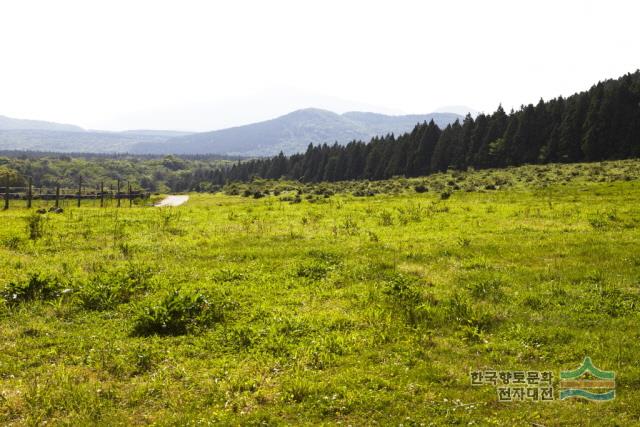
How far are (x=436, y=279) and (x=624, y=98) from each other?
88.4 m

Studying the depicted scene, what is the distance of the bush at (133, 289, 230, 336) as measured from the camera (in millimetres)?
10047

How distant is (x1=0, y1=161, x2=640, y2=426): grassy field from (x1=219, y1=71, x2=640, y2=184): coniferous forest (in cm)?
7227

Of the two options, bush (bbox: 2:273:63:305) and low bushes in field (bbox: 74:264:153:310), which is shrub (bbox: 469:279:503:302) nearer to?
low bushes in field (bbox: 74:264:153:310)

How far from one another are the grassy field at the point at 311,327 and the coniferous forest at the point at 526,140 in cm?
7227

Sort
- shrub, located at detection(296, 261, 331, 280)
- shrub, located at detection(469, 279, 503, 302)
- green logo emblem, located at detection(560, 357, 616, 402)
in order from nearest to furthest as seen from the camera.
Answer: green logo emblem, located at detection(560, 357, 616, 402) < shrub, located at detection(469, 279, 503, 302) < shrub, located at detection(296, 261, 331, 280)

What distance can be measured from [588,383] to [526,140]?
90.6 metres

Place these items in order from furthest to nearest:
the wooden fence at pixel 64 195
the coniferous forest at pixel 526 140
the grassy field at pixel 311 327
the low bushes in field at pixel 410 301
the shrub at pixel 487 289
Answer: the coniferous forest at pixel 526 140, the wooden fence at pixel 64 195, the shrub at pixel 487 289, the low bushes in field at pixel 410 301, the grassy field at pixel 311 327

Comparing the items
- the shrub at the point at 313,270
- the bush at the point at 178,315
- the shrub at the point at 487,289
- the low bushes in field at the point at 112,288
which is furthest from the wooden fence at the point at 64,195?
the shrub at the point at 487,289

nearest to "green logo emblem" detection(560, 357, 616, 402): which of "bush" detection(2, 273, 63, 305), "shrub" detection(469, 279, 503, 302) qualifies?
"shrub" detection(469, 279, 503, 302)

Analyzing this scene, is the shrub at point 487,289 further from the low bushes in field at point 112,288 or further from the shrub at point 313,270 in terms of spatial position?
the low bushes in field at point 112,288

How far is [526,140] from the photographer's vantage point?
291ft

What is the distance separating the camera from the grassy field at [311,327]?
283 inches

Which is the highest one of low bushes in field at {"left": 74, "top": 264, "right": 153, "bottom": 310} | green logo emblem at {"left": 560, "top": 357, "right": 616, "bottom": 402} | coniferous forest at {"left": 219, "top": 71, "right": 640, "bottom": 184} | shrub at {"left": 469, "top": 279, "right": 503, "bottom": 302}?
coniferous forest at {"left": 219, "top": 71, "right": 640, "bottom": 184}

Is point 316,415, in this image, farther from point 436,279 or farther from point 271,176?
point 271,176
